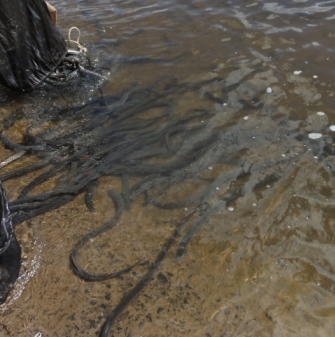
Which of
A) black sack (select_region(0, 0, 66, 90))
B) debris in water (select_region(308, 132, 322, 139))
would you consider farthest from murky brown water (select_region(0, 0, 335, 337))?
black sack (select_region(0, 0, 66, 90))

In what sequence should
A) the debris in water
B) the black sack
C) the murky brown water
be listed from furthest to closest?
the black sack
the debris in water
the murky brown water

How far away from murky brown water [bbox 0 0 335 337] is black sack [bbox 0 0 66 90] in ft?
1.41

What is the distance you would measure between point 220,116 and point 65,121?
1977 mm

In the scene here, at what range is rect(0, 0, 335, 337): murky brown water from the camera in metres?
2.79

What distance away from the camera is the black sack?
14.5 ft

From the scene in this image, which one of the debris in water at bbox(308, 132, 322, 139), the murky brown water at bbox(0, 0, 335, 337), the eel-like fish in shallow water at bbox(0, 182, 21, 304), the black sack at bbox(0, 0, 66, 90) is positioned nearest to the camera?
the eel-like fish in shallow water at bbox(0, 182, 21, 304)

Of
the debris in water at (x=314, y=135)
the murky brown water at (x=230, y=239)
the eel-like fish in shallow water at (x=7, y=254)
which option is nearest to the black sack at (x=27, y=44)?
the murky brown water at (x=230, y=239)

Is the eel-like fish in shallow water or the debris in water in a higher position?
the eel-like fish in shallow water

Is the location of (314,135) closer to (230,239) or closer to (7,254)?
(230,239)

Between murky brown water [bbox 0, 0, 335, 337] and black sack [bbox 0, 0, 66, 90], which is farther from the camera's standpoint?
black sack [bbox 0, 0, 66, 90]

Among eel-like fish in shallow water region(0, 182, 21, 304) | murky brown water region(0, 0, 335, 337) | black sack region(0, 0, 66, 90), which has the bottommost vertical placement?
murky brown water region(0, 0, 335, 337)

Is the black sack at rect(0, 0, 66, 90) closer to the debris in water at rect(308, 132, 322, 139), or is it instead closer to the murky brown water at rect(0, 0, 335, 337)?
the murky brown water at rect(0, 0, 335, 337)

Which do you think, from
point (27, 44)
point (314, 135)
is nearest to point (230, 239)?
point (314, 135)

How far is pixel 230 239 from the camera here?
3.34 m
